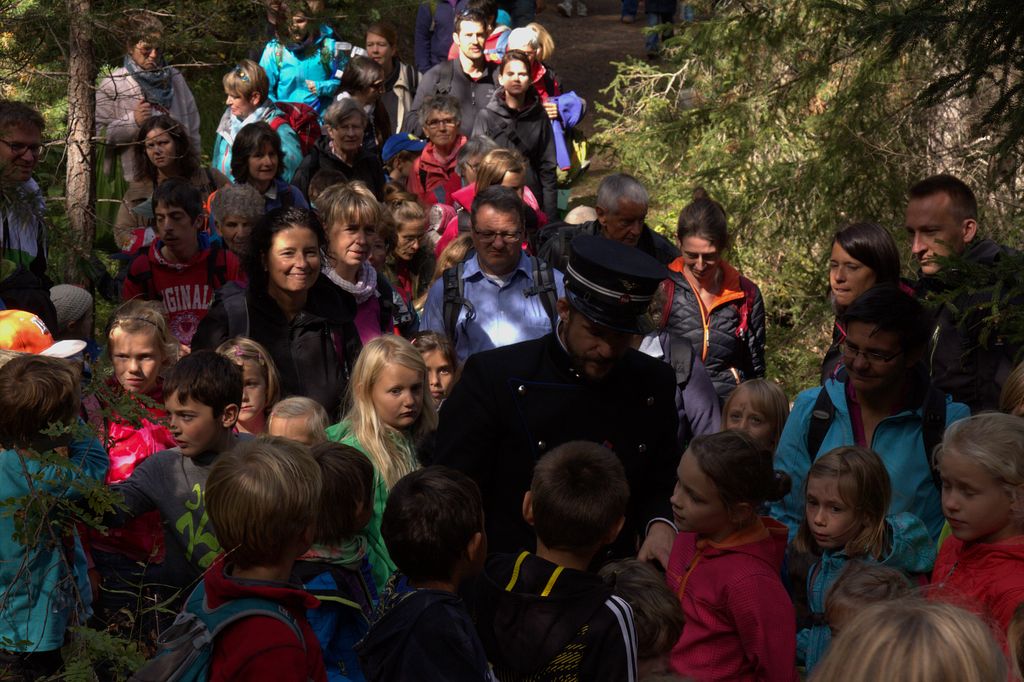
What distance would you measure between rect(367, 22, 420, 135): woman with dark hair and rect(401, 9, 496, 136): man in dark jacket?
4.66ft

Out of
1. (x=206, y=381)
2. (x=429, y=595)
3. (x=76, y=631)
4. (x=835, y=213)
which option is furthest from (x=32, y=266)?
(x=835, y=213)

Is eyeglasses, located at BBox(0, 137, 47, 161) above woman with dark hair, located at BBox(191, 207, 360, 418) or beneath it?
above

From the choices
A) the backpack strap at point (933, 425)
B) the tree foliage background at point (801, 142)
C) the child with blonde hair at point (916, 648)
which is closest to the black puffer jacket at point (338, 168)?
the tree foliage background at point (801, 142)

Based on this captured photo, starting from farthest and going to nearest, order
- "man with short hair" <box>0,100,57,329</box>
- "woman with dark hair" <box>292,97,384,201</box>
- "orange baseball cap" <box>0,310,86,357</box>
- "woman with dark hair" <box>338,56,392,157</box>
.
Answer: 1. "woman with dark hair" <box>338,56,392,157</box>
2. "woman with dark hair" <box>292,97,384,201</box>
3. "orange baseball cap" <box>0,310,86,357</box>
4. "man with short hair" <box>0,100,57,329</box>

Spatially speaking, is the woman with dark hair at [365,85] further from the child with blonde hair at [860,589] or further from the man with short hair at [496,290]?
the child with blonde hair at [860,589]

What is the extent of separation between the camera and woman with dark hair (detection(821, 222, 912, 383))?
585 cm

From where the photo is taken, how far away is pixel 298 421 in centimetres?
520

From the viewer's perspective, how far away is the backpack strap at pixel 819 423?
4.75 metres

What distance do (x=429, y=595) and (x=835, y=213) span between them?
6245 mm

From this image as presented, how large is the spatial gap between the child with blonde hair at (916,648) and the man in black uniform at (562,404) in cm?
199

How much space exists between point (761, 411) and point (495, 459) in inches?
79.8

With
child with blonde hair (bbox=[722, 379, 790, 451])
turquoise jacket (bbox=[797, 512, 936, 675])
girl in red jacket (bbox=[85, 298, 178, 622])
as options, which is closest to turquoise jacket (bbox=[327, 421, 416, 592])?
girl in red jacket (bbox=[85, 298, 178, 622])

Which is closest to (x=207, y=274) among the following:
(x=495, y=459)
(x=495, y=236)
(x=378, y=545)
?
(x=495, y=236)

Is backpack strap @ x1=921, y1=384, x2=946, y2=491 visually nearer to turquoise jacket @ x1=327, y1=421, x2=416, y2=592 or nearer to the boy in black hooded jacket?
the boy in black hooded jacket
